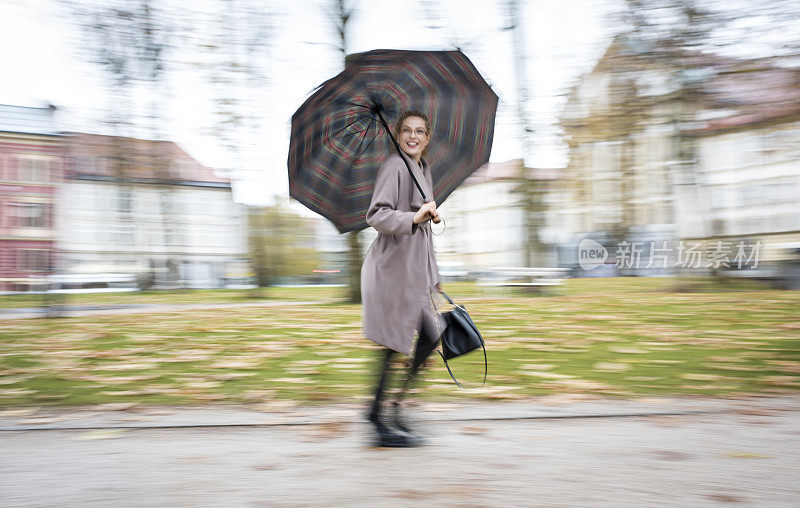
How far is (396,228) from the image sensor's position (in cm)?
368

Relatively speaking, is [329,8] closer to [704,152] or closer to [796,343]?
[704,152]

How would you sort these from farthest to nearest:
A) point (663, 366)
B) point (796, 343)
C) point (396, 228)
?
point (796, 343) < point (663, 366) < point (396, 228)

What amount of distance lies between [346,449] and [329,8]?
608 inches

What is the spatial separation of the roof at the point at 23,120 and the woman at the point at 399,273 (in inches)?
2005

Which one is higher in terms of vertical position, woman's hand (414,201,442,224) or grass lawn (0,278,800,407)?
woman's hand (414,201,442,224)

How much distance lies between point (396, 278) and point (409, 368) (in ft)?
1.96

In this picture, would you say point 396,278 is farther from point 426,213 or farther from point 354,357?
point 354,357

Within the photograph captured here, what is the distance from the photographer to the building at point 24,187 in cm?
4772

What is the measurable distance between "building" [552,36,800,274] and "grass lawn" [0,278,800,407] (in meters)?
3.94

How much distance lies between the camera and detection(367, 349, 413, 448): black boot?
156 inches

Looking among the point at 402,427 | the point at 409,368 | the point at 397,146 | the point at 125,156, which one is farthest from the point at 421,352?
the point at 125,156

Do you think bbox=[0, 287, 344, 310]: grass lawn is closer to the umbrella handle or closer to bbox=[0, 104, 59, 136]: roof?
the umbrella handle

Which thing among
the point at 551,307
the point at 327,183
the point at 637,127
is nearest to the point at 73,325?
the point at 551,307

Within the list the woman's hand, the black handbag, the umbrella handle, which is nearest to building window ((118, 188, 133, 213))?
the umbrella handle
